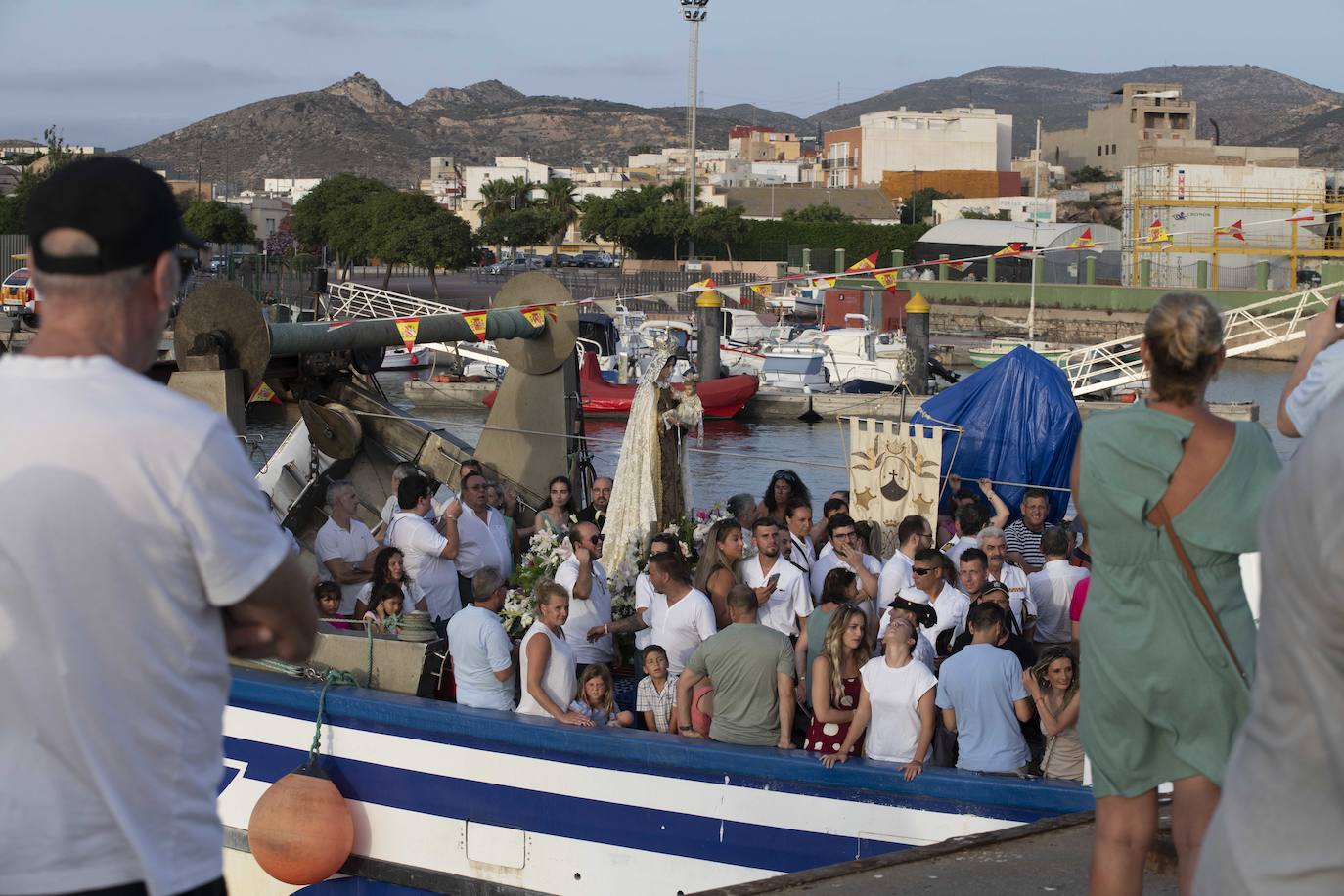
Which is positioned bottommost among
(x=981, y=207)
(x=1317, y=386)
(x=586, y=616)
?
(x=586, y=616)

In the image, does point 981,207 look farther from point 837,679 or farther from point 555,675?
point 837,679

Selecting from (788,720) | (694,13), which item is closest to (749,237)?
(694,13)

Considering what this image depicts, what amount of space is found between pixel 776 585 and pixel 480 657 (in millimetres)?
1674

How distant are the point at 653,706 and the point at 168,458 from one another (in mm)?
6077

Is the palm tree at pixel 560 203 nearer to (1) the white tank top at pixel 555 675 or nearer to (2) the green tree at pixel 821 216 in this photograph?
(2) the green tree at pixel 821 216

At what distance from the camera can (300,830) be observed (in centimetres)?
852

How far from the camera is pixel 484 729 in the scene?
8312 mm

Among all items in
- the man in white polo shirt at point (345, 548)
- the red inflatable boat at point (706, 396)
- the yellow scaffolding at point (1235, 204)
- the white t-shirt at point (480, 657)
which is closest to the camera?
the white t-shirt at point (480, 657)

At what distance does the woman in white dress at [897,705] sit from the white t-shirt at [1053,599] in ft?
5.52

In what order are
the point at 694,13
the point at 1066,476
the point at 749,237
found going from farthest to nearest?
the point at 749,237 < the point at 694,13 < the point at 1066,476

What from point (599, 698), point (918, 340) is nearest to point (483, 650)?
point (599, 698)

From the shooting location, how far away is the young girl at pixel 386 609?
8.91 metres

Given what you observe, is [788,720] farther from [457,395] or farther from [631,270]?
[631,270]

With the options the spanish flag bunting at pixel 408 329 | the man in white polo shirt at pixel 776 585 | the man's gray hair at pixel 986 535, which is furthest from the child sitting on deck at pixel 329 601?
the man's gray hair at pixel 986 535
